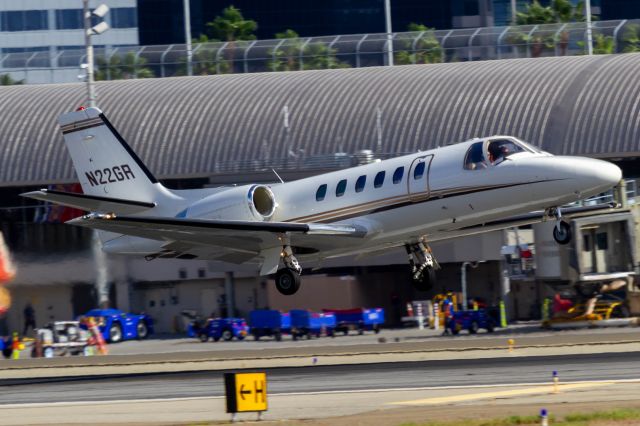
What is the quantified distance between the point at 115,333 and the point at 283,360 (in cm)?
1537

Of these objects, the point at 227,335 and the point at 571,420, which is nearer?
the point at 571,420

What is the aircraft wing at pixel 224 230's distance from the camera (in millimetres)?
28828

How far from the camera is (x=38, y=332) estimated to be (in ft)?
145

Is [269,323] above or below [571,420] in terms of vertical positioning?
above

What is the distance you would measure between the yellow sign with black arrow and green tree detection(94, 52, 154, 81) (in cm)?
4538

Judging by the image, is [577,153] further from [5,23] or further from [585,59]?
[5,23]

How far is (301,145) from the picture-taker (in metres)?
54.7

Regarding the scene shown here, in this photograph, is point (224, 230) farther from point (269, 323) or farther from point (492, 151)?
point (269, 323)

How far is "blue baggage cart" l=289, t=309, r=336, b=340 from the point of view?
150 feet

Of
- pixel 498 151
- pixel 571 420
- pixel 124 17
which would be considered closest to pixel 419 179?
pixel 498 151

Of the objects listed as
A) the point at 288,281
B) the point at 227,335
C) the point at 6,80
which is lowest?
the point at 227,335

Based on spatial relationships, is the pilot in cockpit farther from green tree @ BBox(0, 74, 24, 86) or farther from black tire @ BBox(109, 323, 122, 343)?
green tree @ BBox(0, 74, 24, 86)

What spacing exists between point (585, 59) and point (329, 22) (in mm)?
57090

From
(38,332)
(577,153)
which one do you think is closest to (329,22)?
(577,153)
